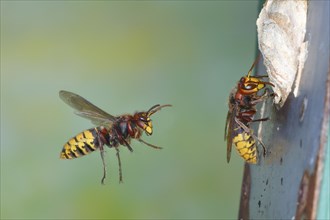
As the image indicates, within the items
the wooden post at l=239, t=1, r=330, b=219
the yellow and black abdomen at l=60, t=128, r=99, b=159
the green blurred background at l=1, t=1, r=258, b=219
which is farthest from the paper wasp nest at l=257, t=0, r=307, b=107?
the green blurred background at l=1, t=1, r=258, b=219

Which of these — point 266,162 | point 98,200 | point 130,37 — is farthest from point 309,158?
point 130,37

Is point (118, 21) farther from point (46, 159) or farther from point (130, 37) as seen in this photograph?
point (46, 159)

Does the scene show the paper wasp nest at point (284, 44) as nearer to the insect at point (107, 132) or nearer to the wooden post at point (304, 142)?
the wooden post at point (304, 142)

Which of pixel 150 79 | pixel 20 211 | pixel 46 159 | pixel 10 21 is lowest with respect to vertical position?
pixel 20 211

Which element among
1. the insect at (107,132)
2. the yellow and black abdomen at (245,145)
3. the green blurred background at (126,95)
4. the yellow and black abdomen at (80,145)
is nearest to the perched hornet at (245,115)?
the yellow and black abdomen at (245,145)

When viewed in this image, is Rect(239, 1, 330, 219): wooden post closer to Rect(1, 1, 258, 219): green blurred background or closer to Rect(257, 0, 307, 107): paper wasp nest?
Rect(257, 0, 307, 107): paper wasp nest
